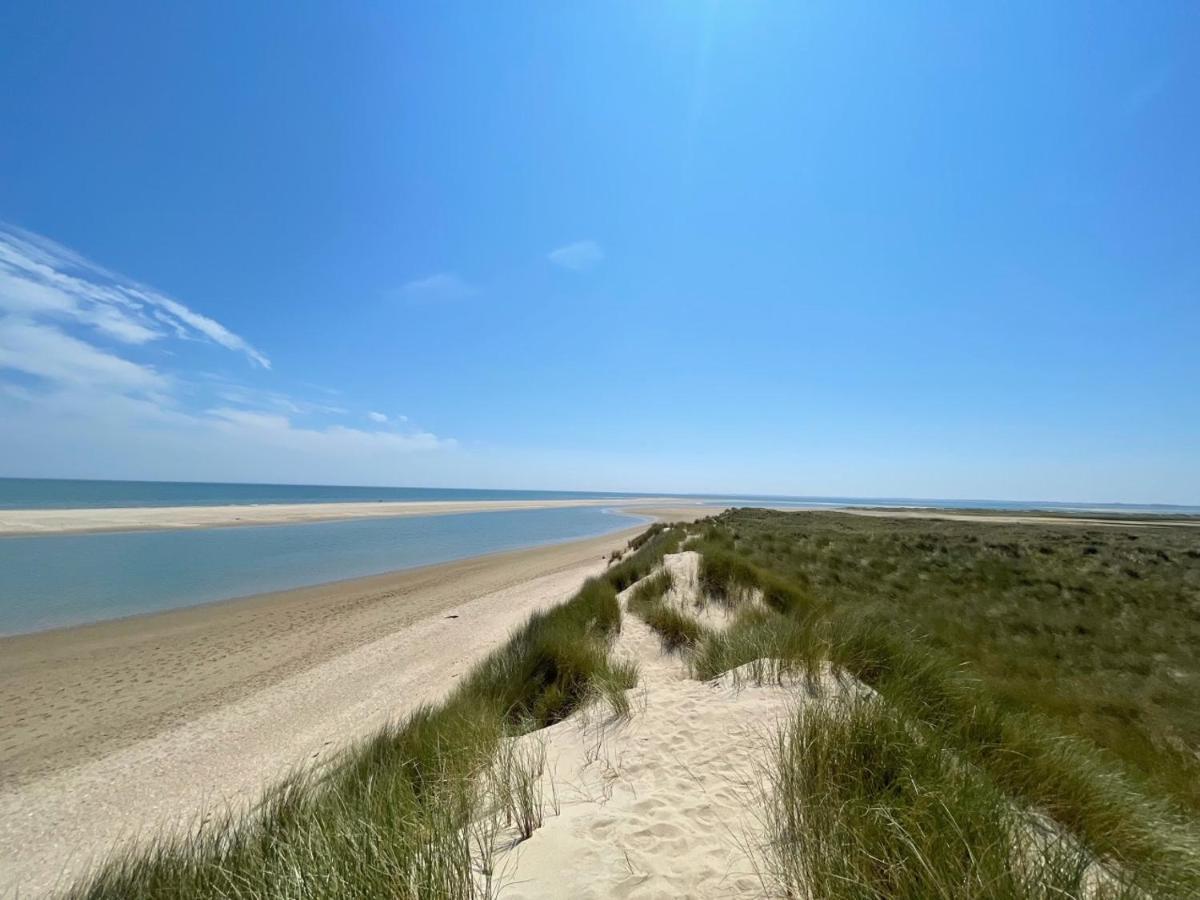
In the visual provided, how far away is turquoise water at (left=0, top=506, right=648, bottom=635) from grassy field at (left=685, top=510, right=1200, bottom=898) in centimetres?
1520

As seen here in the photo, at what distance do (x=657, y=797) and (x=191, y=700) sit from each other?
8307 millimetres

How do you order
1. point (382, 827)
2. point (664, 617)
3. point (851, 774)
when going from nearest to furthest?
1. point (382, 827)
2. point (851, 774)
3. point (664, 617)

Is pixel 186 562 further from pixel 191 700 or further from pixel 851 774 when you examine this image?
pixel 851 774

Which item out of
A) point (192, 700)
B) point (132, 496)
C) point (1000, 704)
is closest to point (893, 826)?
point (1000, 704)

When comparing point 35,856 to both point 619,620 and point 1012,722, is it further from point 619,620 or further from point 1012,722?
point 1012,722

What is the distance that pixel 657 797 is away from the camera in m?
3.28

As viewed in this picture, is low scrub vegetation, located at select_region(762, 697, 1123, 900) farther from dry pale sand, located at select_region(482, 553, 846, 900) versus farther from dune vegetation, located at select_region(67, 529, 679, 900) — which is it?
dune vegetation, located at select_region(67, 529, 679, 900)

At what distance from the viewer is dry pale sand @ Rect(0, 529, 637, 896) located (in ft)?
15.6

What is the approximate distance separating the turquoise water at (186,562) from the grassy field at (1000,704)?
49.9 ft

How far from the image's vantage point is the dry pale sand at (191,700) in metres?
4.74

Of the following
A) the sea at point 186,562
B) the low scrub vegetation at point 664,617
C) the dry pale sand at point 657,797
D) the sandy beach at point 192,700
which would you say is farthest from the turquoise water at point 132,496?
the dry pale sand at point 657,797

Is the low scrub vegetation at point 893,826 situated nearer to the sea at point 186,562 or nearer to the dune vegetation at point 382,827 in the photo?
the dune vegetation at point 382,827

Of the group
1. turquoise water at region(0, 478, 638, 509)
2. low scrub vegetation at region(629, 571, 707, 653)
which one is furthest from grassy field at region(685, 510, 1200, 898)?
turquoise water at region(0, 478, 638, 509)

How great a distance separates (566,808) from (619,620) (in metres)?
5.00
